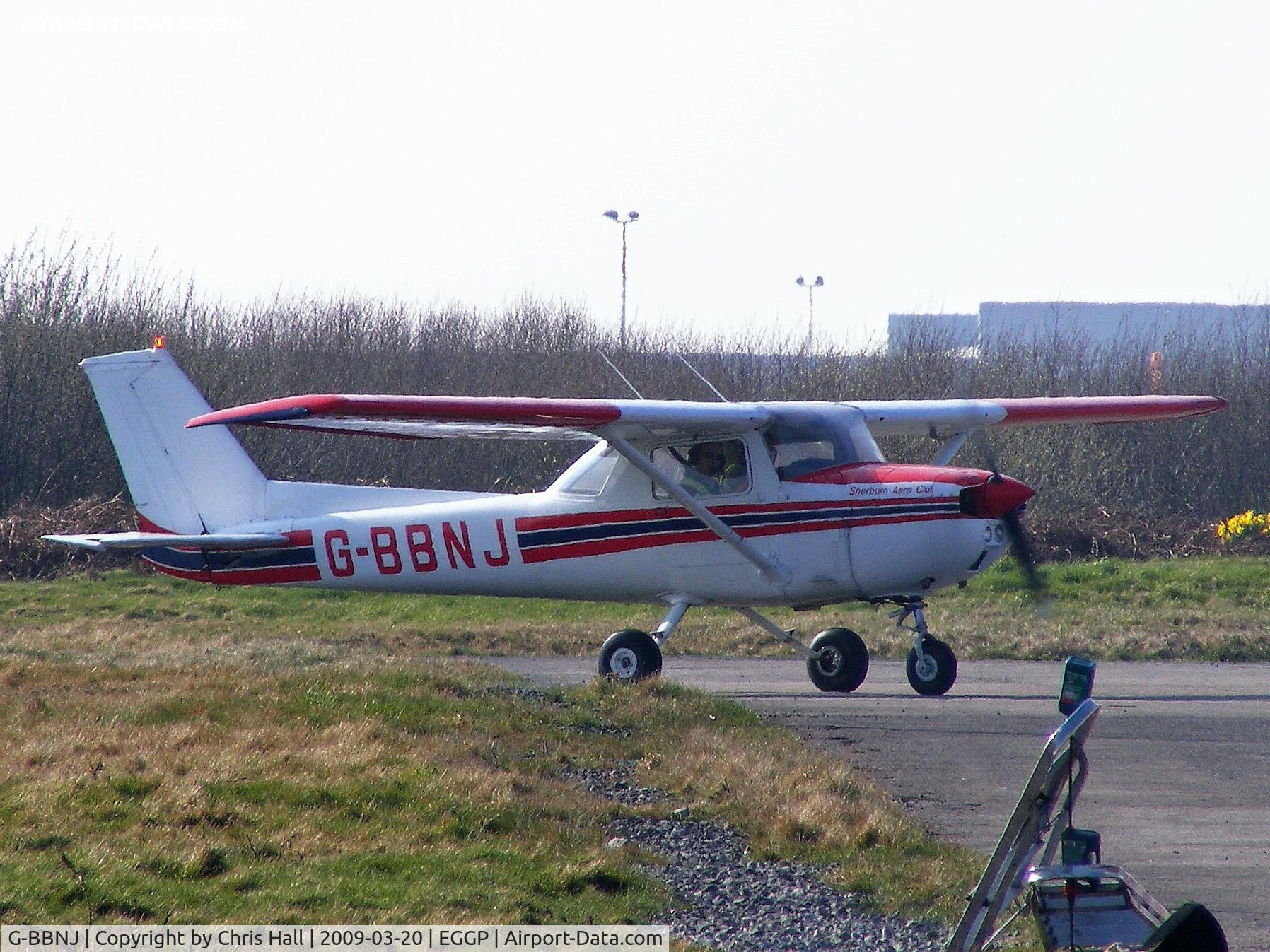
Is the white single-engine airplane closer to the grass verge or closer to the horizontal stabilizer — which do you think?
the horizontal stabilizer

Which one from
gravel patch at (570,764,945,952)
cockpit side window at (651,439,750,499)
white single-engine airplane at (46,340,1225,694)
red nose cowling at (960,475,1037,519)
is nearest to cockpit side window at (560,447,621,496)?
white single-engine airplane at (46,340,1225,694)

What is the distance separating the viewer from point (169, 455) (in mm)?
12742

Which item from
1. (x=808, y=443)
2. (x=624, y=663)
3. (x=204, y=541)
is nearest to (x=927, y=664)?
(x=808, y=443)

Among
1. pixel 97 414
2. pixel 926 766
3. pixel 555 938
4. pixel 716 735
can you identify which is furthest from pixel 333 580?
pixel 97 414

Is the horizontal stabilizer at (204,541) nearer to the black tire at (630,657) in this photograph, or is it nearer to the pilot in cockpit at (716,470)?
the black tire at (630,657)

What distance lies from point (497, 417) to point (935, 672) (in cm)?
414

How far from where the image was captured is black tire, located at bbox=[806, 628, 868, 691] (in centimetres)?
1121

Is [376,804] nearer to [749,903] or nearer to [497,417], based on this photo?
[749,903]

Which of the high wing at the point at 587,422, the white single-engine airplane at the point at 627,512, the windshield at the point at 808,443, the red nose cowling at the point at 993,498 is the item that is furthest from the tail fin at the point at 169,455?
the red nose cowling at the point at 993,498

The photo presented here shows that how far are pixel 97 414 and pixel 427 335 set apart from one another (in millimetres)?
7410

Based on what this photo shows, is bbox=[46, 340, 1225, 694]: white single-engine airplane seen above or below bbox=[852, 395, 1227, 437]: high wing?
below

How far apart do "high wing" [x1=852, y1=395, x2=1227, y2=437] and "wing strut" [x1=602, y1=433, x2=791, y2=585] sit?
1.76m

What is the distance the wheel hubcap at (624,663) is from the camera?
11156 mm

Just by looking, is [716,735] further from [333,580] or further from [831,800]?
[333,580]
